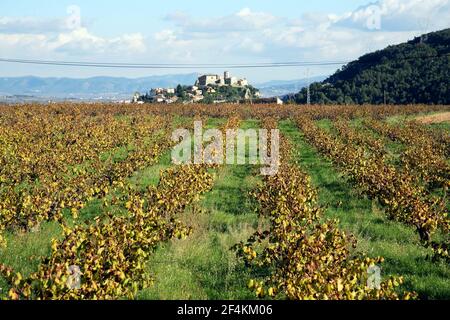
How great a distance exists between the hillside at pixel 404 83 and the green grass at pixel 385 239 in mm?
80814

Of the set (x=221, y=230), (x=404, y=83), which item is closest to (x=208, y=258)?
(x=221, y=230)

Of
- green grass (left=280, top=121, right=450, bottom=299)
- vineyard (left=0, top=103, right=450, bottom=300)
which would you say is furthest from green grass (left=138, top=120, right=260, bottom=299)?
green grass (left=280, top=121, right=450, bottom=299)

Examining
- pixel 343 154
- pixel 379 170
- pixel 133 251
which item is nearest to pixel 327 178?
pixel 343 154

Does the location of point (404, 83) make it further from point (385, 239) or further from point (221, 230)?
point (221, 230)

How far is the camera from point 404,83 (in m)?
107

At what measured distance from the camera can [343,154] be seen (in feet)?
73.3

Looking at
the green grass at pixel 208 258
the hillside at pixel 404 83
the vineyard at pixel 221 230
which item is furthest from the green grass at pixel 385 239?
the hillside at pixel 404 83

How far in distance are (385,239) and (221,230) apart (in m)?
4.73

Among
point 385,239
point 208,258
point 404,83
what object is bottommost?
point 385,239

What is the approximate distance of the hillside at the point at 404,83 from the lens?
9761cm

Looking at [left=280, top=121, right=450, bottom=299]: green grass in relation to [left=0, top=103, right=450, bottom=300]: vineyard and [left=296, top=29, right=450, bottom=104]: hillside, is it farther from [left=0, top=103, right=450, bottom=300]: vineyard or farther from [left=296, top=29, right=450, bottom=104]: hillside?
[left=296, top=29, right=450, bottom=104]: hillside

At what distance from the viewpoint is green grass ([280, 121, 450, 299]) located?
33.2 feet

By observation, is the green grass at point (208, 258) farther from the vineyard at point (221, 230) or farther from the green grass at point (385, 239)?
the green grass at point (385, 239)
